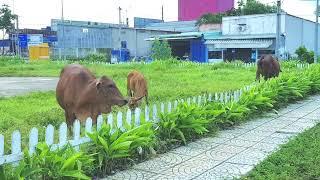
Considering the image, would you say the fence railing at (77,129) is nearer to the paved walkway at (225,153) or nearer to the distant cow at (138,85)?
the paved walkway at (225,153)

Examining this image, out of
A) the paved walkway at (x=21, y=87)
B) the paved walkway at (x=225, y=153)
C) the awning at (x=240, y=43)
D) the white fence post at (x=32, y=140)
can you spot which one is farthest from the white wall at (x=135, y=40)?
the white fence post at (x=32, y=140)

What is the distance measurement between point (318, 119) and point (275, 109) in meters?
1.38

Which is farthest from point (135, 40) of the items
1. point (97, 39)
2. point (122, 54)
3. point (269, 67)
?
point (269, 67)

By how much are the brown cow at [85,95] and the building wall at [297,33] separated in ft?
109

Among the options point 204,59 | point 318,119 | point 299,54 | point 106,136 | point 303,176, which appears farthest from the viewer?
point 204,59

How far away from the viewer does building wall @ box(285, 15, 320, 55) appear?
38.8 m

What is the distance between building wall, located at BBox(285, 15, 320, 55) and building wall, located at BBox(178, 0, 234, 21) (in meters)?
25.3

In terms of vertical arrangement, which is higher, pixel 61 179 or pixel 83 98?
pixel 83 98

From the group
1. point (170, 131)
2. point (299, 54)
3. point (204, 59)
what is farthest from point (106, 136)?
point (204, 59)

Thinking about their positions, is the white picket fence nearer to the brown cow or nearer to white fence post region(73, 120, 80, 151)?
white fence post region(73, 120, 80, 151)

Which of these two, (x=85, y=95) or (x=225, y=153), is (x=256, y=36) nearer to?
(x=225, y=153)

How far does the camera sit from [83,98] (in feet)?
22.2

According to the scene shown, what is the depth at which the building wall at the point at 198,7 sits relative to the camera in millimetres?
71250

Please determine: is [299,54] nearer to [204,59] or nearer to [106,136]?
[204,59]
